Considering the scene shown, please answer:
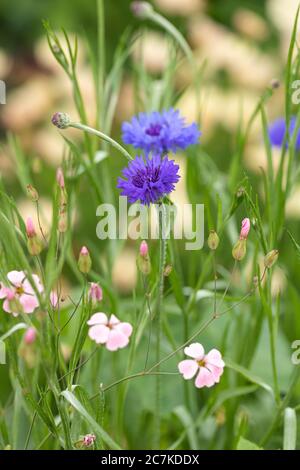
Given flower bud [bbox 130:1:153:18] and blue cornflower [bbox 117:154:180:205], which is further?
flower bud [bbox 130:1:153:18]

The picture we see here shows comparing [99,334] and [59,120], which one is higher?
[59,120]

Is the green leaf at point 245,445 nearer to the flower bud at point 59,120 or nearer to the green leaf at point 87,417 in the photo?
the green leaf at point 87,417

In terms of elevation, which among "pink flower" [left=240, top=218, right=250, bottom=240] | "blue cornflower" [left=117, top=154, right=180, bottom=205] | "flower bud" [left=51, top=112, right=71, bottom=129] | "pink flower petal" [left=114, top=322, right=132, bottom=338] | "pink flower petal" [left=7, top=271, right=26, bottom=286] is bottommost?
"pink flower petal" [left=114, top=322, right=132, bottom=338]

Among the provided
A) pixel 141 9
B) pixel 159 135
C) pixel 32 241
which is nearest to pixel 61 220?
pixel 32 241

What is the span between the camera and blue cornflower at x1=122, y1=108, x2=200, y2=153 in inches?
22.7

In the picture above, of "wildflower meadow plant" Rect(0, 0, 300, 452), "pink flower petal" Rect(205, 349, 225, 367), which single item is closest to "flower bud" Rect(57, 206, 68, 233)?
"wildflower meadow plant" Rect(0, 0, 300, 452)

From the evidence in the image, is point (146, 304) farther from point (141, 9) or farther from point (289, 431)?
point (141, 9)

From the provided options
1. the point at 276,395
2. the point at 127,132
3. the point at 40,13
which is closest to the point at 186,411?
the point at 276,395

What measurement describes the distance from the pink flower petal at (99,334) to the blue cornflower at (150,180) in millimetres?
79

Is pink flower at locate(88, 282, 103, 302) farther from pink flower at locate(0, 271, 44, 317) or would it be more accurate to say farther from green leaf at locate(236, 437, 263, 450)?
green leaf at locate(236, 437, 263, 450)

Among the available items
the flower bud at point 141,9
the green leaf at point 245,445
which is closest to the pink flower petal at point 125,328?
the green leaf at point 245,445

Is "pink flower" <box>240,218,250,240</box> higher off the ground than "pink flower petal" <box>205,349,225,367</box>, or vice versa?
"pink flower" <box>240,218,250,240</box>

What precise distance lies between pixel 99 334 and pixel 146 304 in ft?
0.23

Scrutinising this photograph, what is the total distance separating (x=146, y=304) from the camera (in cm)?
54
